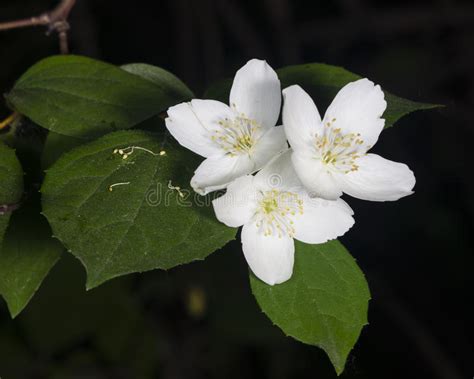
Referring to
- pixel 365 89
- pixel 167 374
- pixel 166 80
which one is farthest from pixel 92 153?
pixel 167 374

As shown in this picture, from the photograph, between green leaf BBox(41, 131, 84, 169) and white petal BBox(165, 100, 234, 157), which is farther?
green leaf BBox(41, 131, 84, 169)

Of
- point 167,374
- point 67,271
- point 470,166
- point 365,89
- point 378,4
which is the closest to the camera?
point 365,89

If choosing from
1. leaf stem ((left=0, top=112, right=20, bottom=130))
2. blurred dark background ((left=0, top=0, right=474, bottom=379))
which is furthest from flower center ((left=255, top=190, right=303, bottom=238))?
blurred dark background ((left=0, top=0, right=474, bottom=379))

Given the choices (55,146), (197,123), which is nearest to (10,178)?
(55,146)

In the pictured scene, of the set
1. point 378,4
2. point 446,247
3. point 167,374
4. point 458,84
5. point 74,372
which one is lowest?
point 167,374

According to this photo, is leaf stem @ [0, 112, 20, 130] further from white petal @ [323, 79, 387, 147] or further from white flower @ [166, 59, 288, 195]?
white petal @ [323, 79, 387, 147]

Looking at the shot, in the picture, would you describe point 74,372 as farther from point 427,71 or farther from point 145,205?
point 427,71

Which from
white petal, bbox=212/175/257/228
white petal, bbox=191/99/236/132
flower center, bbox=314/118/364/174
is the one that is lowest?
white petal, bbox=212/175/257/228
